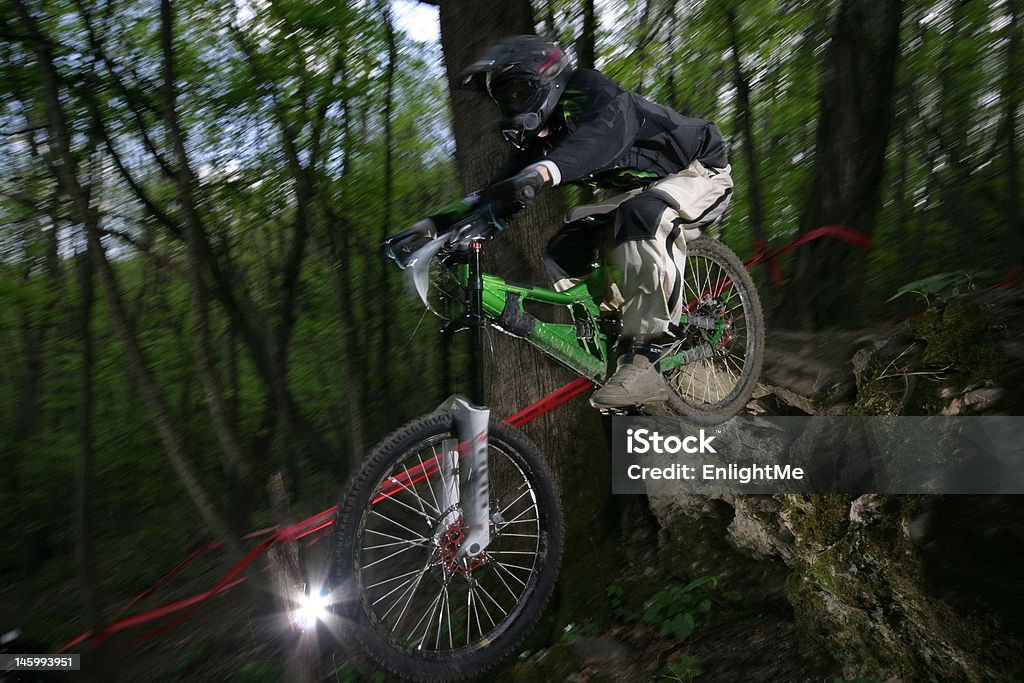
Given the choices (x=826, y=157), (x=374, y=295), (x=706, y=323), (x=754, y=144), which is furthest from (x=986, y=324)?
(x=374, y=295)

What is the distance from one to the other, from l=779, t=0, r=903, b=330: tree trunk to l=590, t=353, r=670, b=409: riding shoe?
210cm

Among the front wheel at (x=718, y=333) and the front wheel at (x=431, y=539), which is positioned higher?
the front wheel at (x=718, y=333)

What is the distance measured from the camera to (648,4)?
253 inches

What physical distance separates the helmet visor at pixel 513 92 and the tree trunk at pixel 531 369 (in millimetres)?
760

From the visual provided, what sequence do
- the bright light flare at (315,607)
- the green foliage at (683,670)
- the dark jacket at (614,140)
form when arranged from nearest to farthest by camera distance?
the bright light flare at (315,607) < the dark jacket at (614,140) < the green foliage at (683,670)

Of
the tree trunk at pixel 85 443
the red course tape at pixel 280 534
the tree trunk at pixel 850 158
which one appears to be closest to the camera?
the red course tape at pixel 280 534

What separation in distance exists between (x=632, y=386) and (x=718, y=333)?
885 millimetres

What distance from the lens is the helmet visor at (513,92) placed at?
2.16 m

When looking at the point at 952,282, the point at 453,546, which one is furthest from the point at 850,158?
the point at 453,546

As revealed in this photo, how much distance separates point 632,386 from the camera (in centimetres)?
240

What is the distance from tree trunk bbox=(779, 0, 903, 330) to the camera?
13.5 feet

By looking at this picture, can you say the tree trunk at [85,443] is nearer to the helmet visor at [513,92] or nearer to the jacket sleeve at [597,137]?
the helmet visor at [513,92]

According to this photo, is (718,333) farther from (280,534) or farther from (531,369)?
(280,534)

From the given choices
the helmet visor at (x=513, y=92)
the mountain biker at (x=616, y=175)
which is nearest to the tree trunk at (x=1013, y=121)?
the mountain biker at (x=616, y=175)
